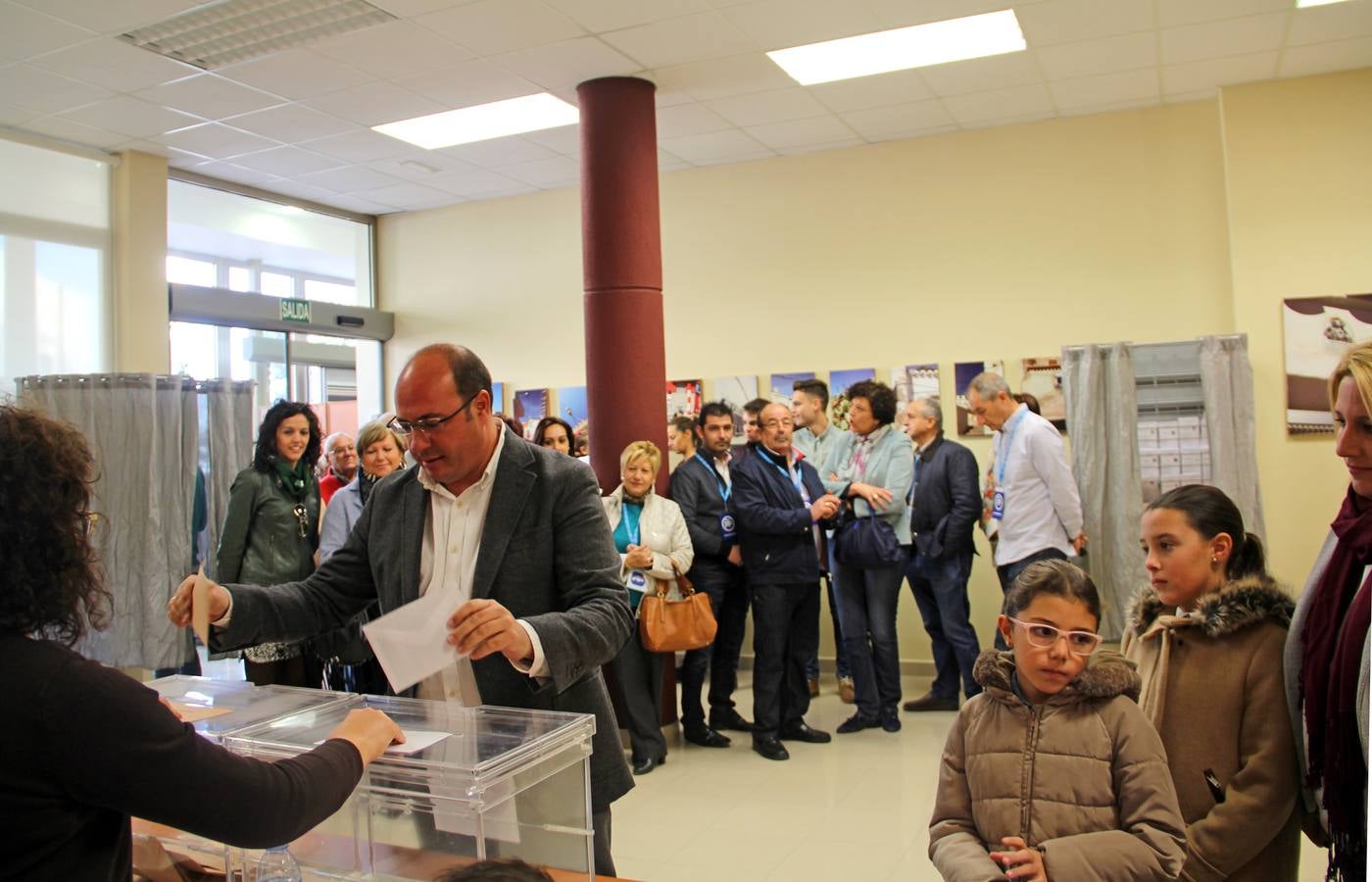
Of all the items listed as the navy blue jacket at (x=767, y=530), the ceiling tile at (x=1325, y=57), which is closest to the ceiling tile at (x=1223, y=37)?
the ceiling tile at (x=1325, y=57)

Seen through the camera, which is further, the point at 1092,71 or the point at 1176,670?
the point at 1092,71

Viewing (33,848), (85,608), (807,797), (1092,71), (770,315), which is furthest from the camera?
(770,315)

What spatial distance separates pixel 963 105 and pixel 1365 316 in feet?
8.53

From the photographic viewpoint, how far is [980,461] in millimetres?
7016

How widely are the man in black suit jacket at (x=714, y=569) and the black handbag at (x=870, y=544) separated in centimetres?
61

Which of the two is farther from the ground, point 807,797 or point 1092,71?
point 1092,71

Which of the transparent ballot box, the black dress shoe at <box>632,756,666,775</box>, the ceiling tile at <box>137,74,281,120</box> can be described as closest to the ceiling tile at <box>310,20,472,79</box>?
the ceiling tile at <box>137,74,281,120</box>

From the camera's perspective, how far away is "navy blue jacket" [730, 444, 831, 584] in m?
5.33

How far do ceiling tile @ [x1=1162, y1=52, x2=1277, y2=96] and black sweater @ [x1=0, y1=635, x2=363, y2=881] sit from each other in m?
6.20

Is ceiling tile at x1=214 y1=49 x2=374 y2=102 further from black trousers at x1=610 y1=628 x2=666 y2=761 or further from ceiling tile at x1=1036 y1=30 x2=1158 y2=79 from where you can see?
ceiling tile at x1=1036 y1=30 x2=1158 y2=79

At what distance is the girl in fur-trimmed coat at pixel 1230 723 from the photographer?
2143 mm

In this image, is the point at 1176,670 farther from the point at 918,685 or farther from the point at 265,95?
the point at 265,95

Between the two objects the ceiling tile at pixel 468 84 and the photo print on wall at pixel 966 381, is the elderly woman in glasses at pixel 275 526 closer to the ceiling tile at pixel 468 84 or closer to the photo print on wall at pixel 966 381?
the ceiling tile at pixel 468 84

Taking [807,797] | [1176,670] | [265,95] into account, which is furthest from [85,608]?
[265,95]
